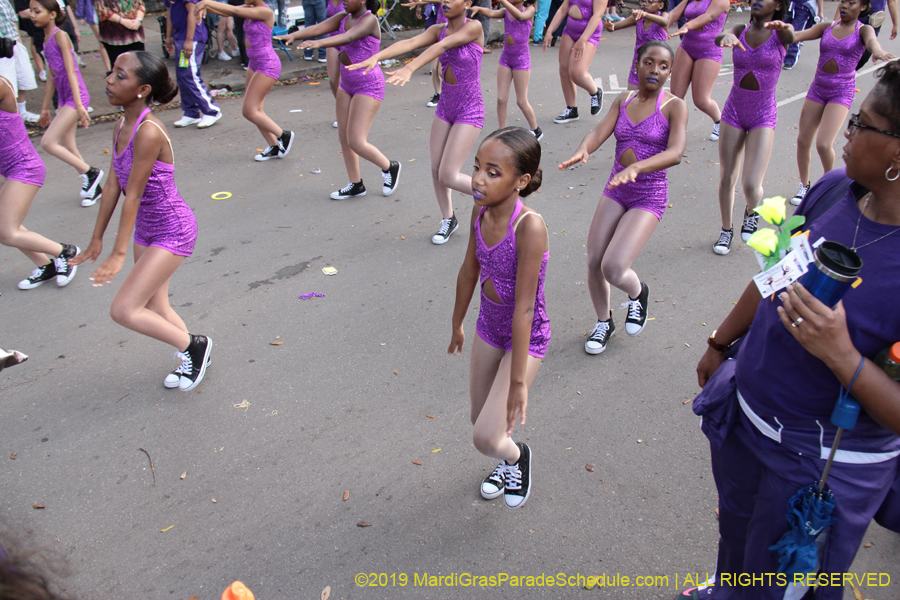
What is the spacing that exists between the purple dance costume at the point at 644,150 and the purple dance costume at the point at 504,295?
1.52 meters

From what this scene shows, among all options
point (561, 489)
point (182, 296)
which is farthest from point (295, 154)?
point (561, 489)

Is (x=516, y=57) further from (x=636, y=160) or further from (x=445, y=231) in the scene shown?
(x=636, y=160)

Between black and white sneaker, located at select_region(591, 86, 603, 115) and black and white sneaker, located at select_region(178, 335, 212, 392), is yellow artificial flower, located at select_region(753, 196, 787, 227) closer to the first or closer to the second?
black and white sneaker, located at select_region(178, 335, 212, 392)

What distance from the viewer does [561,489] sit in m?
3.40

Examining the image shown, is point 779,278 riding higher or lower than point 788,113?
higher

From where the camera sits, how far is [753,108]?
547cm

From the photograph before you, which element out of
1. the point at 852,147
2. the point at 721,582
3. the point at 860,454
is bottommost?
the point at 721,582

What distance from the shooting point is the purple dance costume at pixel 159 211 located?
13.0ft

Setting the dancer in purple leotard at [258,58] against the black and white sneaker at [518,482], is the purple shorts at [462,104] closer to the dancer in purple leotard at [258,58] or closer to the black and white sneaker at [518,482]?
the dancer in purple leotard at [258,58]

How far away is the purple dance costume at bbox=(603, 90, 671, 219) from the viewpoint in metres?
4.14

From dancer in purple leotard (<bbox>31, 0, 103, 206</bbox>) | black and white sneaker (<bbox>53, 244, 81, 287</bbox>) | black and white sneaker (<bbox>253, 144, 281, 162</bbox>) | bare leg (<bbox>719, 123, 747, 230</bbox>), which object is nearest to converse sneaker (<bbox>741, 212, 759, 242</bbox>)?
bare leg (<bbox>719, 123, 747, 230</bbox>)

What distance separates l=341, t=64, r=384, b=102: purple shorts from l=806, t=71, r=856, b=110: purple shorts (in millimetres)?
4120

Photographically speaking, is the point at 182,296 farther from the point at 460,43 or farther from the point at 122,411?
the point at 460,43

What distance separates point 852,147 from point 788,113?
910 centimetres
